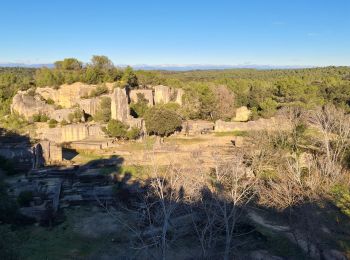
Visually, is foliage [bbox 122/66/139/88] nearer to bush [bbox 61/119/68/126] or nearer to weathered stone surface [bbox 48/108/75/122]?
weathered stone surface [bbox 48/108/75/122]

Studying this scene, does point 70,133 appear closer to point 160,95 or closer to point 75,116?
point 75,116

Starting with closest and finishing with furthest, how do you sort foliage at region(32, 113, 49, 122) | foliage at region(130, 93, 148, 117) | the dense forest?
1. foliage at region(32, 113, 49, 122)
2. foliage at region(130, 93, 148, 117)
3. the dense forest

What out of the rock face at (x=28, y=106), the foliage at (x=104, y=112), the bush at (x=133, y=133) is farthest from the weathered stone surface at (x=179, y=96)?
the rock face at (x=28, y=106)

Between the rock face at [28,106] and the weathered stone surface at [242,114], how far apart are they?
21.4 metres

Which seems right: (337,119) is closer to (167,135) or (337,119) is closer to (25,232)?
(167,135)

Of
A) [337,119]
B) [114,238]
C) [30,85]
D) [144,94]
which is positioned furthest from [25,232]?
[30,85]

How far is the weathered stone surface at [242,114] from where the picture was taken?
45.1 metres

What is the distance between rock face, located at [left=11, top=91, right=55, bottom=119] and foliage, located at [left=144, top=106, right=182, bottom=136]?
1123cm

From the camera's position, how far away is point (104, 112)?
3644cm

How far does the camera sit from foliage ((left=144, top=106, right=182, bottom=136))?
33291 millimetres

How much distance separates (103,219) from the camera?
17281 millimetres

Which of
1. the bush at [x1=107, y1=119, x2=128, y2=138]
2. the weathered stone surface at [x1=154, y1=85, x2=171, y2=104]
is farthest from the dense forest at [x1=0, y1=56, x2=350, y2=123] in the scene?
the bush at [x1=107, y1=119, x2=128, y2=138]

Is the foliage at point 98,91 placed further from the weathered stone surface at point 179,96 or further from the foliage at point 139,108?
the weathered stone surface at point 179,96

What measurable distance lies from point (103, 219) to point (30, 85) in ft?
102
